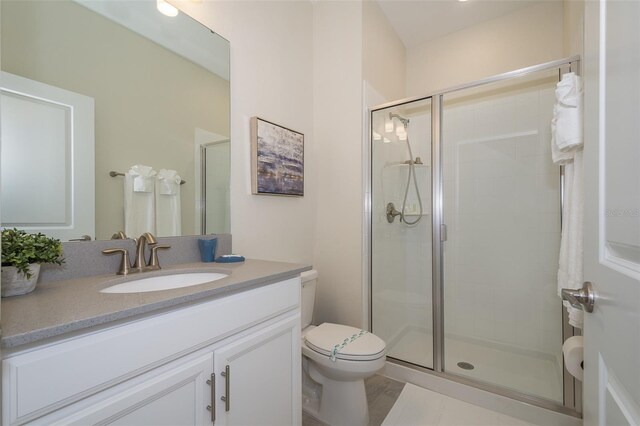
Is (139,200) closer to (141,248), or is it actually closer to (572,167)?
(141,248)

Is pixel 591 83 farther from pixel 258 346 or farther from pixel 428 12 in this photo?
pixel 428 12

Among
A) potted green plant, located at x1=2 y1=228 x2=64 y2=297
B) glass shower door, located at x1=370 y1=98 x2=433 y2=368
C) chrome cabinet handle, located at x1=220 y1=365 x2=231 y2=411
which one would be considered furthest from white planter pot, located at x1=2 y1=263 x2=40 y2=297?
glass shower door, located at x1=370 y1=98 x2=433 y2=368

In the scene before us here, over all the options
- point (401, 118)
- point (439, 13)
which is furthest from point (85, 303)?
point (439, 13)

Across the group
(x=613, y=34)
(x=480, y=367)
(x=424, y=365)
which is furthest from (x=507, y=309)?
(x=613, y=34)

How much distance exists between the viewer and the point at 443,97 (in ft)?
6.54

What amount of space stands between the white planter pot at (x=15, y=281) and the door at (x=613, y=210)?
4.35 ft

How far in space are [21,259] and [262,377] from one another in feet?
2.63

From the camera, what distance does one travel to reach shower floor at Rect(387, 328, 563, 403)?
5.66 ft

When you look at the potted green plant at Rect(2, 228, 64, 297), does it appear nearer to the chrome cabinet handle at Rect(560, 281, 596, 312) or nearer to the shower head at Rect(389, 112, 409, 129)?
the chrome cabinet handle at Rect(560, 281, 596, 312)

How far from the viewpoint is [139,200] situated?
121 cm

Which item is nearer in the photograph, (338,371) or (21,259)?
(21,259)

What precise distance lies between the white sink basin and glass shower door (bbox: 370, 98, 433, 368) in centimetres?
127

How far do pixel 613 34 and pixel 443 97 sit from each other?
154 centimetres

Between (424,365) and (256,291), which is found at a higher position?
(256,291)
